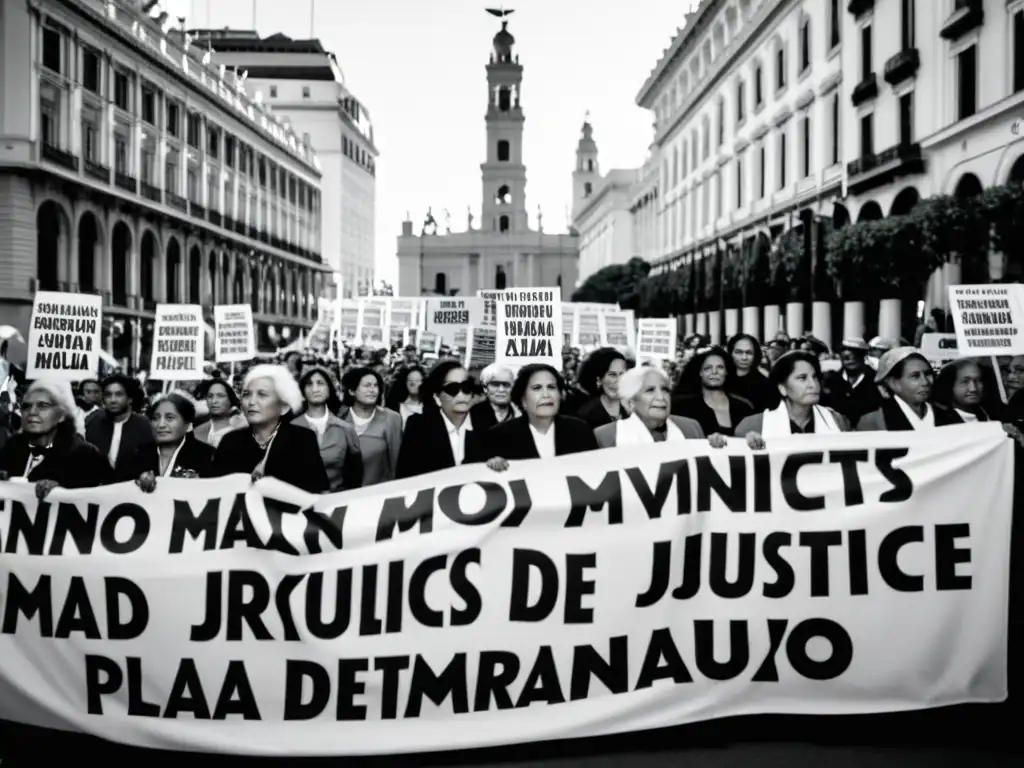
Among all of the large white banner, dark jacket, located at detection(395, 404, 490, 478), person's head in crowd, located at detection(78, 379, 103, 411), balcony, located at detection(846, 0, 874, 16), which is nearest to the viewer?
the large white banner

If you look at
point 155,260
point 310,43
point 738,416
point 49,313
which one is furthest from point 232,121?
point 738,416

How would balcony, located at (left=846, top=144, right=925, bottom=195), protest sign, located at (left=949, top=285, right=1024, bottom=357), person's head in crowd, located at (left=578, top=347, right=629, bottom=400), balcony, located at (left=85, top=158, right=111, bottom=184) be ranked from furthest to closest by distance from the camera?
1. balcony, located at (left=85, top=158, right=111, bottom=184)
2. balcony, located at (left=846, top=144, right=925, bottom=195)
3. protest sign, located at (left=949, top=285, right=1024, bottom=357)
4. person's head in crowd, located at (left=578, top=347, right=629, bottom=400)

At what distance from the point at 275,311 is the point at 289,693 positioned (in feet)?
240

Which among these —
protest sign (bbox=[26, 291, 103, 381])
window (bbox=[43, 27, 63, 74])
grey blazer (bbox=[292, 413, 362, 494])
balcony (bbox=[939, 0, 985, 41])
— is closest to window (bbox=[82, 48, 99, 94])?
window (bbox=[43, 27, 63, 74])

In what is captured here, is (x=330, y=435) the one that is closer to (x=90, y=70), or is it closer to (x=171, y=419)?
(x=171, y=419)

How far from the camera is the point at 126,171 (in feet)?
161

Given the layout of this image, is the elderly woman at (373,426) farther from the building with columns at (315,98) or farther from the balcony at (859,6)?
the building with columns at (315,98)

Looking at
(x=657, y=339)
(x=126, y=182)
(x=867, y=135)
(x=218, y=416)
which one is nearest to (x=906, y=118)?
(x=867, y=135)

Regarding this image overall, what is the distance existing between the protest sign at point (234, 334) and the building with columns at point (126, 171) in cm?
1365

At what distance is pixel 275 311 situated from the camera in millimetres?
76625

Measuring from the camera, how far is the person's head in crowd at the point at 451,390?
732 cm

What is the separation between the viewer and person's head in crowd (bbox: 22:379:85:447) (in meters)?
5.86

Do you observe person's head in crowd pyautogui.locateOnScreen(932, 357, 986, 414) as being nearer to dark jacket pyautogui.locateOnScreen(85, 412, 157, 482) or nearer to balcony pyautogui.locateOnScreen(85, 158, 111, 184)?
dark jacket pyautogui.locateOnScreen(85, 412, 157, 482)

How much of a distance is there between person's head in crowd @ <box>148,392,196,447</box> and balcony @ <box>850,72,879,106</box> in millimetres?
30759
